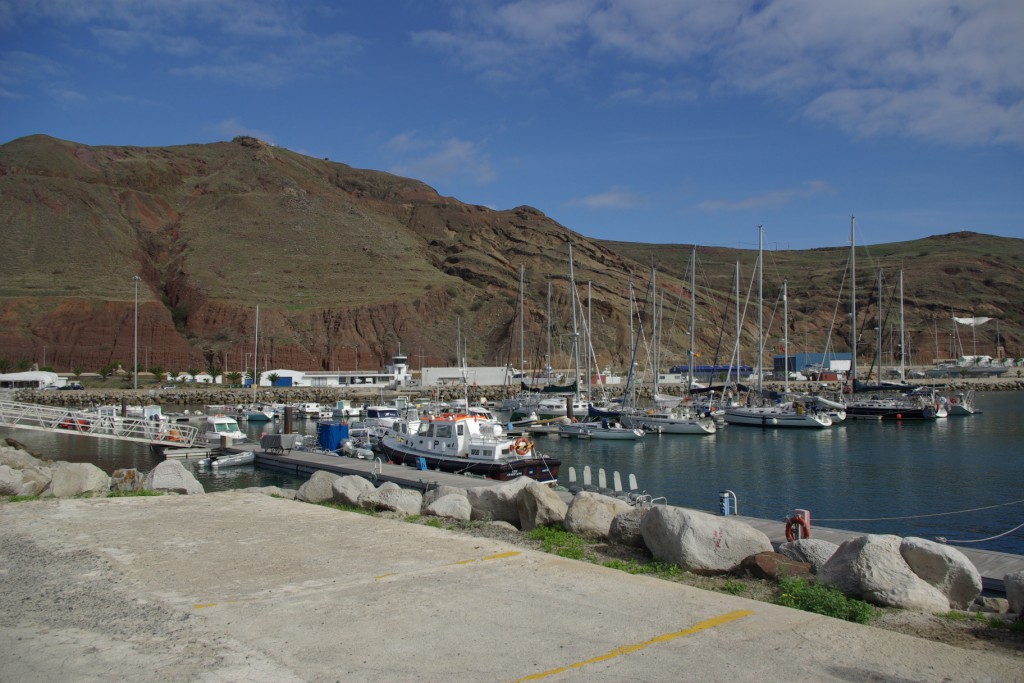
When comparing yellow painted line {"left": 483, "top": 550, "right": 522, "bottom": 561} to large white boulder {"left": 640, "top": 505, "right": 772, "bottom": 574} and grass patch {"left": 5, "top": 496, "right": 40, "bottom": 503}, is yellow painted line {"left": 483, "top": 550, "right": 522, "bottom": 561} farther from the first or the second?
grass patch {"left": 5, "top": 496, "right": 40, "bottom": 503}

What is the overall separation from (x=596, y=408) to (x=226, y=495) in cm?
4562

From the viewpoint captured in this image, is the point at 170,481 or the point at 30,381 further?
the point at 30,381

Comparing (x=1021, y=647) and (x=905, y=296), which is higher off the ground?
(x=905, y=296)

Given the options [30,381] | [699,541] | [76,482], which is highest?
[30,381]

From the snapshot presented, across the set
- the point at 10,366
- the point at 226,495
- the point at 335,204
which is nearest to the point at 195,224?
the point at 335,204

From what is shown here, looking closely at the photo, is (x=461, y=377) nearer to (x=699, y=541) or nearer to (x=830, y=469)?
(x=830, y=469)

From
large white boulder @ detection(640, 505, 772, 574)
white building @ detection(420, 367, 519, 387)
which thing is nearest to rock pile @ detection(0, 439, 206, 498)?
large white boulder @ detection(640, 505, 772, 574)

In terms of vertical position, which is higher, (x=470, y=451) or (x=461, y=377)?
(x=461, y=377)

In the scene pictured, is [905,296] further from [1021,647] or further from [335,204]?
[1021,647]

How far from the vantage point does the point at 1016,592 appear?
9766mm

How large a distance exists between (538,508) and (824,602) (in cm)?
668

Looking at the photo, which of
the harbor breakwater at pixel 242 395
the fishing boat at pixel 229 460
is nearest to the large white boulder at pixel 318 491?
the fishing boat at pixel 229 460

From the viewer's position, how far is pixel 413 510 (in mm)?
17703

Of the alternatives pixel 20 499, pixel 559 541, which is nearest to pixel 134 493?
pixel 20 499
